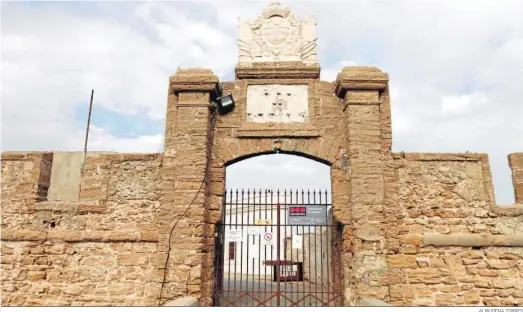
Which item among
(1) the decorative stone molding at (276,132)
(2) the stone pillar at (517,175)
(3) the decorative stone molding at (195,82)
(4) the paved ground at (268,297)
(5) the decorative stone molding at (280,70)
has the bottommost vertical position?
(4) the paved ground at (268,297)

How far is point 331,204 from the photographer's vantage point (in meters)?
6.86

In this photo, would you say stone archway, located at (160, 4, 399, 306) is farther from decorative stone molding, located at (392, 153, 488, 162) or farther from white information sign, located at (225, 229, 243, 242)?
white information sign, located at (225, 229, 243, 242)

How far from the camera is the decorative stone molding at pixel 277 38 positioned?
23.7 ft

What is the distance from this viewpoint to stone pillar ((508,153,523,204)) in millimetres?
6750

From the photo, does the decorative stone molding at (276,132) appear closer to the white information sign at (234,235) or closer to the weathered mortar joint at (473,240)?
the white information sign at (234,235)

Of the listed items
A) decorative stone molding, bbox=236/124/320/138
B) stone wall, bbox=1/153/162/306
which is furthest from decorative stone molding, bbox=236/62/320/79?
stone wall, bbox=1/153/162/306

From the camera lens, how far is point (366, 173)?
253 inches

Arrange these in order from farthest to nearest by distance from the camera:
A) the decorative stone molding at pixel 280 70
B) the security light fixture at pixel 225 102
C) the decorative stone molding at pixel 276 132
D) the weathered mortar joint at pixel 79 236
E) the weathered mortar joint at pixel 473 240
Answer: the decorative stone molding at pixel 280 70 → the security light fixture at pixel 225 102 → the decorative stone molding at pixel 276 132 → the weathered mortar joint at pixel 79 236 → the weathered mortar joint at pixel 473 240

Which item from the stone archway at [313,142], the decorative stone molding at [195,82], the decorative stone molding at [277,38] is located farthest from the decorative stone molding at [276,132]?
the decorative stone molding at [277,38]

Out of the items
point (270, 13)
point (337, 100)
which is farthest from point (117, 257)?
point (270, 13)

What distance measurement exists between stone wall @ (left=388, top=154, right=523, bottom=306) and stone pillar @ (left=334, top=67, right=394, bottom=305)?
0.25 m

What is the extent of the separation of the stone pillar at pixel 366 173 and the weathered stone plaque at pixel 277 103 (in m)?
0.70

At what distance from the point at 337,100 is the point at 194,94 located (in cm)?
260

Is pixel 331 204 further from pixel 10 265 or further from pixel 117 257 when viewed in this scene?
pixel 10 265
